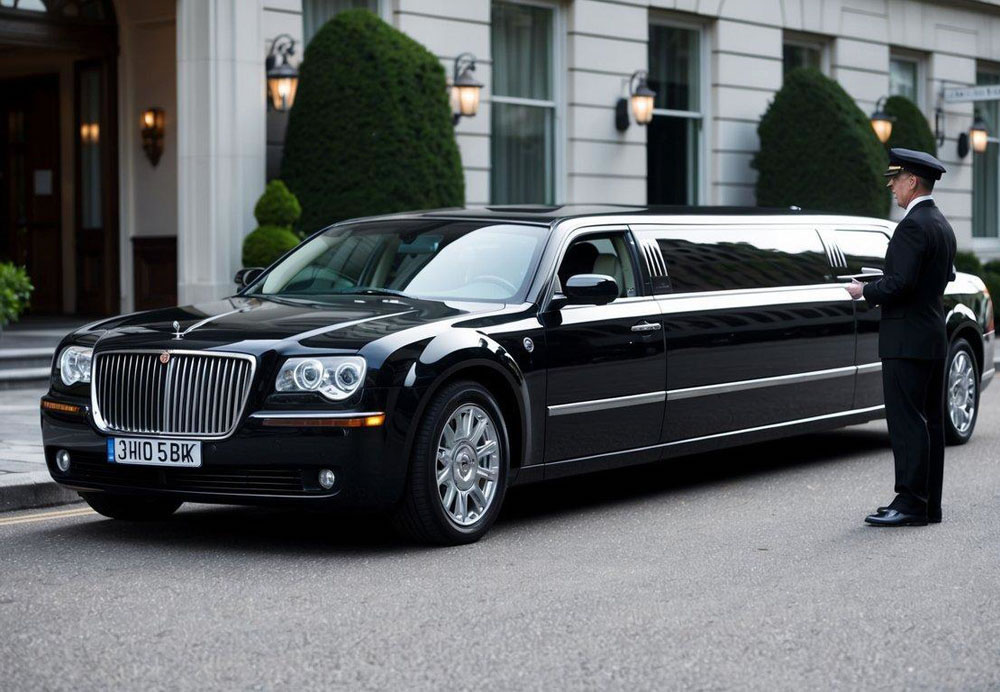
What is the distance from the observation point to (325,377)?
7.22 meters

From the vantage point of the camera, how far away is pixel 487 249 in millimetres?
8664

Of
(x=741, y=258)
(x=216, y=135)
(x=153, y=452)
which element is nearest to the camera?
(x=153, y=452)

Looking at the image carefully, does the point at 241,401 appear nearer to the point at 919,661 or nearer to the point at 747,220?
the point at 919,661

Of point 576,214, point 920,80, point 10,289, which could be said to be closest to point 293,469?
point 576,214

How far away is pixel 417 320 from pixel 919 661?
3.08 meters

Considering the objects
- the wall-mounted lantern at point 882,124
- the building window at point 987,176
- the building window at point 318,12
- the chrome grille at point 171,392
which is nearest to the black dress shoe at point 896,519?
the chrome grille at point 171,392

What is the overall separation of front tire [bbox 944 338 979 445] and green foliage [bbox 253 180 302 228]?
7773 millimetres

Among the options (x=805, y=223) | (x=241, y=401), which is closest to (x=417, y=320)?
(x=241, y=401)

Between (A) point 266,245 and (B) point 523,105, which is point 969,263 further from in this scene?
(A) point 266,245

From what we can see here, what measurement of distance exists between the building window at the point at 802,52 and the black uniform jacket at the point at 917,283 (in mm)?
18348

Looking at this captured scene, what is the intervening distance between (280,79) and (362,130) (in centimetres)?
113

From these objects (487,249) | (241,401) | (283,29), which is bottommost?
(241,401)

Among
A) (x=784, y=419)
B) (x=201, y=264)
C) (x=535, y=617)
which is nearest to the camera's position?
(x=535, y=617)

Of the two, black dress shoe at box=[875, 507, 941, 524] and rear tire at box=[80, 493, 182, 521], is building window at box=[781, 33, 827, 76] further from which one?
rear tire at box=[80, 493, 182, 521]
